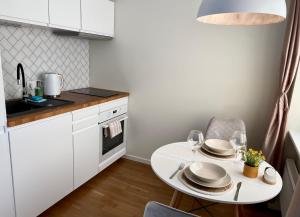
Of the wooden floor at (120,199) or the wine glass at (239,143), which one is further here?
the wooden floor at (120,199)

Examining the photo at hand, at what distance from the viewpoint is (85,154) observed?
2.33 m

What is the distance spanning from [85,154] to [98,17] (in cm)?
152

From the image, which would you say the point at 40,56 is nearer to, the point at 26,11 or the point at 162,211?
the point at 26,11

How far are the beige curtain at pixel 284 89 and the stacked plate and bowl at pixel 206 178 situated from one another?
40.6 inches

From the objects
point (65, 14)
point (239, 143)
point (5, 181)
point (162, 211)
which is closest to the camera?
point (162, 211)

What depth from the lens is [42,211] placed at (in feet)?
6.33

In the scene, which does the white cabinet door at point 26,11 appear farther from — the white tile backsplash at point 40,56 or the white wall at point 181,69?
the white wall at point 181,69

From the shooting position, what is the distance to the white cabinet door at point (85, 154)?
2213mm

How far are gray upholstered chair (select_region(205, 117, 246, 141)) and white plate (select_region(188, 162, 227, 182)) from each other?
2.84ft

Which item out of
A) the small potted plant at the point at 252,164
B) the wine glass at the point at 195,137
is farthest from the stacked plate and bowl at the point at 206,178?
the wine glass at the point at 195,137

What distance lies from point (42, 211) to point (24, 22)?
1.58 meters

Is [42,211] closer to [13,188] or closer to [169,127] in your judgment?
[13,188]

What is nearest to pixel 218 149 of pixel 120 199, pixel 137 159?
pixel 120 199

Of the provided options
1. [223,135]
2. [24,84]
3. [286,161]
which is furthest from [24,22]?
[286,161]
